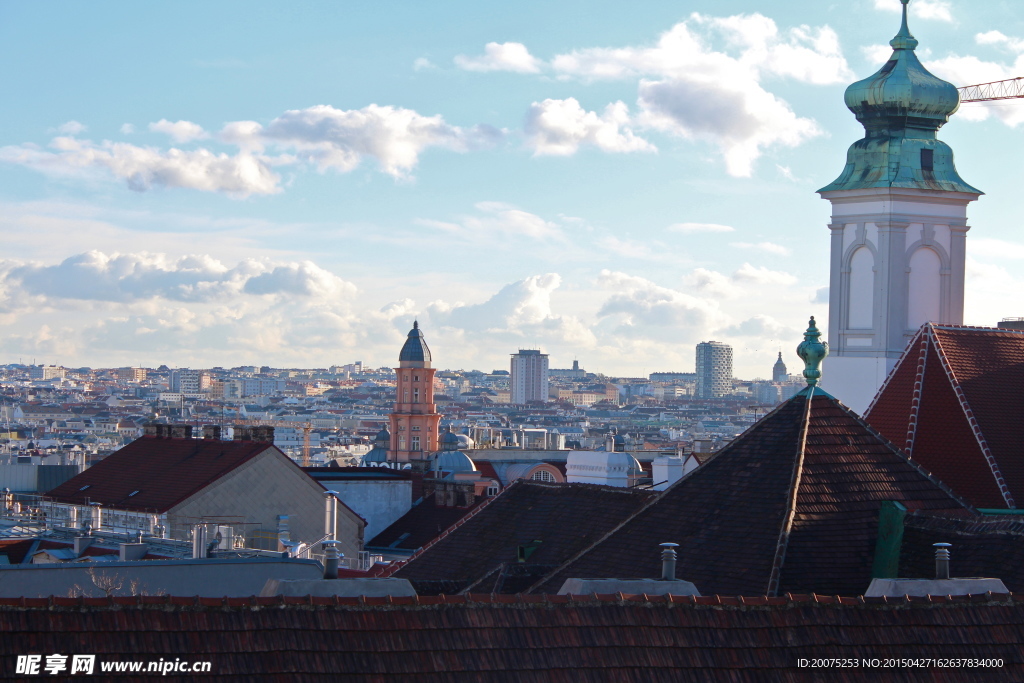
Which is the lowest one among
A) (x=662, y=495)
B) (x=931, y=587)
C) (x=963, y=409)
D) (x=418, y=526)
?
(x=418, y=526)

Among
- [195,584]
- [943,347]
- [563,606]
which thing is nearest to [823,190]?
[943,347]

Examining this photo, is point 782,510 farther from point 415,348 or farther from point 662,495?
point 415,348

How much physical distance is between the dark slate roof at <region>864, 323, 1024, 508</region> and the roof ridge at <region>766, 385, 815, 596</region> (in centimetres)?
983

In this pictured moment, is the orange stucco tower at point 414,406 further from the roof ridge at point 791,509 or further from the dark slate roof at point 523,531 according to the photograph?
the roof ridge at point 791,509

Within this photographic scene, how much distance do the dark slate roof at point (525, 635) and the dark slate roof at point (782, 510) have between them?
12.0ft

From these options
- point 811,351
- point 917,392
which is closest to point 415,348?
point 917,392

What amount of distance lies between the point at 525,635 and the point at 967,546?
6.50 metres

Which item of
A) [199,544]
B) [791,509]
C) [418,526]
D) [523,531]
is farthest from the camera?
[418,526]

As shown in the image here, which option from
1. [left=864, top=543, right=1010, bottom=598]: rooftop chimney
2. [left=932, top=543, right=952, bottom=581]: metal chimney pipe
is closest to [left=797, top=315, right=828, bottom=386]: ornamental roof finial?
[left=932, top=543, right=952, bottom=581]: metal chimney pipe

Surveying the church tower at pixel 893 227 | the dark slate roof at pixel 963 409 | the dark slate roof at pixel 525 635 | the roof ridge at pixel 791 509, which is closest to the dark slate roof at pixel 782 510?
the roof ridge at pixel 791 509

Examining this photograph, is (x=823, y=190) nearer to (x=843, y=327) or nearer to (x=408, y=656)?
(x=843, y=327)

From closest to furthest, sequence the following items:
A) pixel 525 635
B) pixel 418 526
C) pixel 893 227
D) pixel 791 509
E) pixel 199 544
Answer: pixel 525 635 < pixel 791 509 < pixel 199 544 < pixel 893 227 < pixel 418 526

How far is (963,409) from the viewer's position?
2820cm

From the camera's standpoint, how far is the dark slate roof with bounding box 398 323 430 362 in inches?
3932
